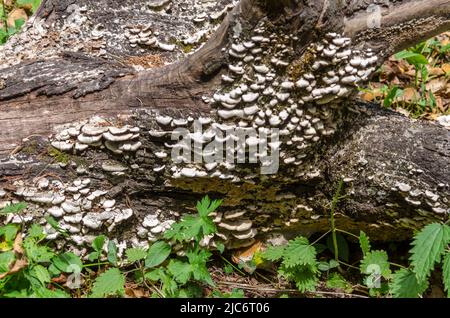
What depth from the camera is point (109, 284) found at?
294cm

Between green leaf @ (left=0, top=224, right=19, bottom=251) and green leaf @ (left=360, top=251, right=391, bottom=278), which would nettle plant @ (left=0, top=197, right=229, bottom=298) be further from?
green leaf @ (left=360, top=251, right=391, bottom=278)

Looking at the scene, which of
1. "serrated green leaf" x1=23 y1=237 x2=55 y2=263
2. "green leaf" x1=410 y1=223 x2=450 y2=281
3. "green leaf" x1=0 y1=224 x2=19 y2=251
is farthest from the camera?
"green leaf" x1=0 y1=224 x2=19 y2=251

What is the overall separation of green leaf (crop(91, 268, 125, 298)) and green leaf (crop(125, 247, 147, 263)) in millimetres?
127

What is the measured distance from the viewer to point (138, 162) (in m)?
3.26

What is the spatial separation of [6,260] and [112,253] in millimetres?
575

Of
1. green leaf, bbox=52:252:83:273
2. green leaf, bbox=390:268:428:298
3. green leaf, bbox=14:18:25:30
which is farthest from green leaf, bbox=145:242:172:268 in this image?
green leaf, bbox=14:18:25:30

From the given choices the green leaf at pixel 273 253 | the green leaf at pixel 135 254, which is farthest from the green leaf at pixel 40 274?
the green leaf at pixel 273 253

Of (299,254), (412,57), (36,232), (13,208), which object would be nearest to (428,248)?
(299,254)

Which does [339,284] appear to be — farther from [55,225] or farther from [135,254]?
[55,225]

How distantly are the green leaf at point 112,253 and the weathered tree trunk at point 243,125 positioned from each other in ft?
0.37

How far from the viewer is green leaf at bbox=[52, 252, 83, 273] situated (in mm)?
3071

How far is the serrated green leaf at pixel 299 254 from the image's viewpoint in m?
3.08

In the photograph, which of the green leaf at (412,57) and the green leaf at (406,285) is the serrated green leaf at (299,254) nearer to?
the green leaf at (406,285)
